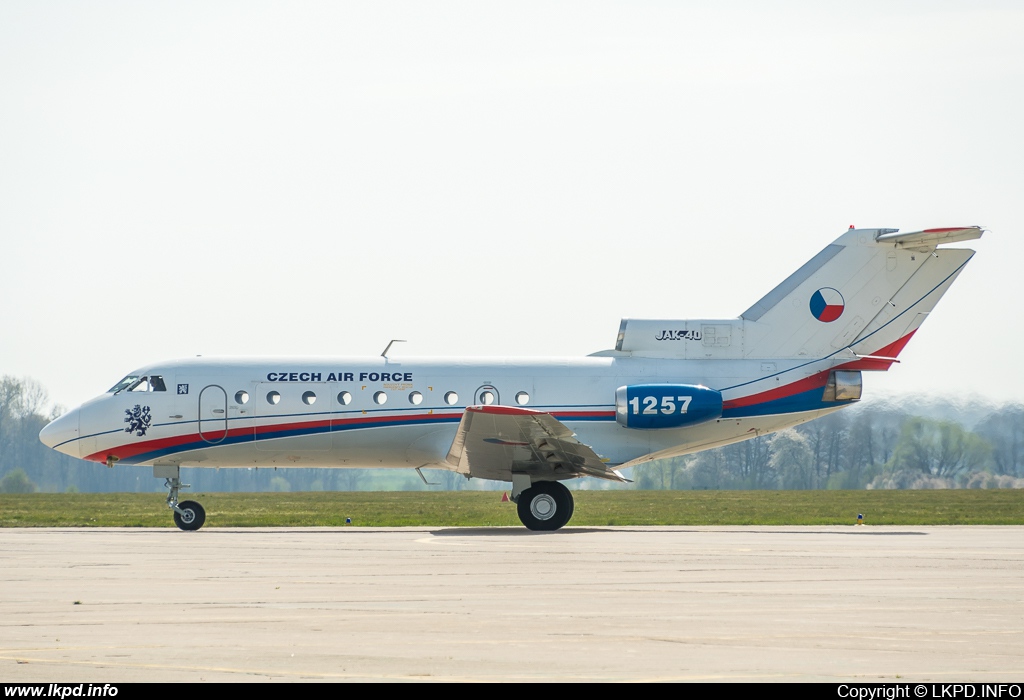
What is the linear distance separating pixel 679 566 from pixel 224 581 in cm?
558

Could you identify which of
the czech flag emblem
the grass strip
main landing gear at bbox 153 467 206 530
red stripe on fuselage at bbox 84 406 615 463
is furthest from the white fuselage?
the grass strip

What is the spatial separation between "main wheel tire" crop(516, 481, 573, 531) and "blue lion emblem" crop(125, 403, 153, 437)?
7.76m

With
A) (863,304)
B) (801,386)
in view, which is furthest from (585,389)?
(863,304)

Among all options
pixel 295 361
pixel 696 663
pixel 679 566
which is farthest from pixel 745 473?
pixel 696 663

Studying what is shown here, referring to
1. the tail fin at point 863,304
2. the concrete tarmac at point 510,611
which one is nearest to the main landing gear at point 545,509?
the concrete tarmac at point 510,611

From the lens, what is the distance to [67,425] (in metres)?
21.8

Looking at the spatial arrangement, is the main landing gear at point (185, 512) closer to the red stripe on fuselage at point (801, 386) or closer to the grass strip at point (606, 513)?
the grass strip at point (606, 513)

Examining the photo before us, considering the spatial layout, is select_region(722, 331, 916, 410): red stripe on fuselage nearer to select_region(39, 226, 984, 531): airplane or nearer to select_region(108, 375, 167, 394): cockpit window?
select_region(39, 226, 984, 531): airplane

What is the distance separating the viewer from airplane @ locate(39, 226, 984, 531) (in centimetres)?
2147

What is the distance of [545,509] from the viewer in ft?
66.5

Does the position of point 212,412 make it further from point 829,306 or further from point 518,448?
point 829,306

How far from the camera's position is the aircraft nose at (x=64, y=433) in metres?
21.8
